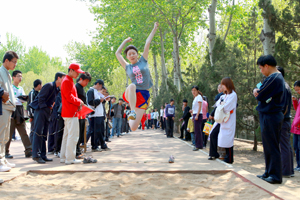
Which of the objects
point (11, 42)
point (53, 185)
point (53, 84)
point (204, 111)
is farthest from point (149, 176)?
point (11, 42)

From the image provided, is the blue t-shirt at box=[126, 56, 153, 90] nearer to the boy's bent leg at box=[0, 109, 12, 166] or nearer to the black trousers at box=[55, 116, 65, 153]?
the boy's bent leg at box=[0, 109, 12, 166]

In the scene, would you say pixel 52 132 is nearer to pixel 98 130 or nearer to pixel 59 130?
pixel 59 130

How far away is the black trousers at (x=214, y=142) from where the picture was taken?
7477mm

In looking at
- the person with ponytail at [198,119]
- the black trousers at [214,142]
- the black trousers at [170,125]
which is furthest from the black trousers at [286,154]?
the black trousers at [170,125]

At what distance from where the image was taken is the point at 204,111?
35.1 feet

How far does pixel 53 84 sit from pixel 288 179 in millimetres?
6058

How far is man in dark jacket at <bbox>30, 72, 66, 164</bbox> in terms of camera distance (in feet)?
21.8

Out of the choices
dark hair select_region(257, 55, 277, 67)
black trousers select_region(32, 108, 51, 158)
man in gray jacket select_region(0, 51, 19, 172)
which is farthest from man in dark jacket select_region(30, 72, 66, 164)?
dark hair select_region(257, 55, 277, 67)

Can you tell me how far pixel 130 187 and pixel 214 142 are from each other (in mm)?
3704

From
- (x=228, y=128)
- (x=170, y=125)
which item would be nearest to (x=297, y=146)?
(x=228, y=128)

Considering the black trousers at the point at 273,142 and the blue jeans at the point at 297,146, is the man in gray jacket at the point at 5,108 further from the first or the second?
the blue jeans at the point at 297,146

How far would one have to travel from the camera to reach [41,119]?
685cm

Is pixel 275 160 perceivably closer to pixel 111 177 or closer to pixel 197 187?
pixel 197 187

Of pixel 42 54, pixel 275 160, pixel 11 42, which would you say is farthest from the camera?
pixel 42 54
